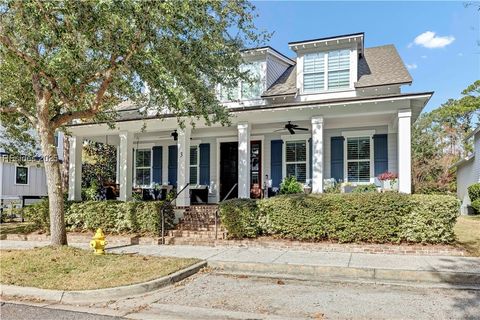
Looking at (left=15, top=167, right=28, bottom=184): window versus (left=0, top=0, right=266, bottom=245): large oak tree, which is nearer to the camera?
(left=0, top=0, right=266, bottom=245): large oak tree

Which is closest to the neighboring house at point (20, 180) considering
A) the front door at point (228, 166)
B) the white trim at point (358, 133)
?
the front door at point (228, 166)

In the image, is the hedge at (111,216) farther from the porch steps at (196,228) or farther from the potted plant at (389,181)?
the potted plant at (389,181)

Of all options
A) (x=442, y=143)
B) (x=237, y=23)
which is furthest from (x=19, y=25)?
(x=442, y=143)

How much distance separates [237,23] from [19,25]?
489cm

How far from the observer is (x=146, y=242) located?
10797mm

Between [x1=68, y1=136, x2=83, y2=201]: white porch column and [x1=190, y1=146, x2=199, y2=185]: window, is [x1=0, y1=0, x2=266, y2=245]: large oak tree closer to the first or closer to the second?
[x1=68, y1=136, x2=83, y2=201]: white porch column

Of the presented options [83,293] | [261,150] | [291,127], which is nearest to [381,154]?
[291,127]

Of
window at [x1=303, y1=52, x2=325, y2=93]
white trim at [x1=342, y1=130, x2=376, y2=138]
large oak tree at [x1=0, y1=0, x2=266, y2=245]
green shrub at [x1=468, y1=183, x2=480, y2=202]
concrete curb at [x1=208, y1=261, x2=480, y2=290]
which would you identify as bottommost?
concrete curb at [x1=208, y1=261, x2=480, y2=290]

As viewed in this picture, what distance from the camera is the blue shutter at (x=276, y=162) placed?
48.3 feet

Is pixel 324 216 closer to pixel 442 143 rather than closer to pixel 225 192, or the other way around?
pixel 225 192

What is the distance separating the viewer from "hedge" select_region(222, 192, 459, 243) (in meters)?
8.73

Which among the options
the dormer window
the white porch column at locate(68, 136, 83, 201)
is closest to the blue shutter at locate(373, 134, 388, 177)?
the dormer window

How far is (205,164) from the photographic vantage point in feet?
52.5

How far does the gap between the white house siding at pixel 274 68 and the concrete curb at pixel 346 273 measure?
853 cm
